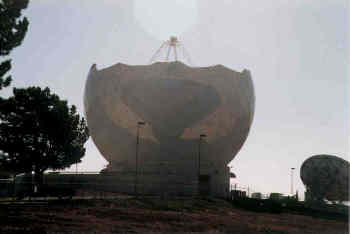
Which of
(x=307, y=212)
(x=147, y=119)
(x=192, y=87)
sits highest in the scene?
(x=192, y=87)

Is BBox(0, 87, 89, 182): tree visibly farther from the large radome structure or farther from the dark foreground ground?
the dark foreground ground

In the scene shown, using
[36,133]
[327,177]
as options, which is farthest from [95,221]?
[327,177]

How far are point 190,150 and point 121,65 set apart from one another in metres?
12.5

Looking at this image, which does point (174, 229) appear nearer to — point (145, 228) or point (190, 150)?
point (145, 228)

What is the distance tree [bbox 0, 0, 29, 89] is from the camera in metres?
22.7

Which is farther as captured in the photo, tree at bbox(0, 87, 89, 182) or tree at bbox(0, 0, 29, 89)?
tree at bbox(0, 87, 89, 182)

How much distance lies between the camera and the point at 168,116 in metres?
53.3

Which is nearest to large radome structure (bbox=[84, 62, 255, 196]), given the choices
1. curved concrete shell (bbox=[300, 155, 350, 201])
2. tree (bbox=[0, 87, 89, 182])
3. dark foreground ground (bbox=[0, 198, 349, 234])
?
tree (bbox=[0, 87, 89, 182])

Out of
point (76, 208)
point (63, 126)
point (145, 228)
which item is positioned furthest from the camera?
point (63, 126)

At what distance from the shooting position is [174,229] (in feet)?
63.1

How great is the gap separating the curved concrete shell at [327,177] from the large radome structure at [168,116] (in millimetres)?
13128

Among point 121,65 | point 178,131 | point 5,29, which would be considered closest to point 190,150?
point 178,131

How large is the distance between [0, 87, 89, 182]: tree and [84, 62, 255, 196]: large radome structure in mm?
7256

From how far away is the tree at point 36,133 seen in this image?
45.4 meters
